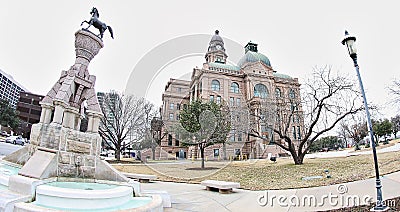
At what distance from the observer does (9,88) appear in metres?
71.0

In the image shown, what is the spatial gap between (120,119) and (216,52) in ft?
122

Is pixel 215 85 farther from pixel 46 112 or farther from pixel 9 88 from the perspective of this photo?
pixel 9 88

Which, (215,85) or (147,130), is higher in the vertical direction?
(215,85)

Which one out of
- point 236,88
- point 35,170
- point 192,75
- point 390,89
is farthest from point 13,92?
point 390,89

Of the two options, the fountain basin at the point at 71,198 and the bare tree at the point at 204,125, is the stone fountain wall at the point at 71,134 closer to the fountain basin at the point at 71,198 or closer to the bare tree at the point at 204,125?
the fountain basin at the point at 71,198

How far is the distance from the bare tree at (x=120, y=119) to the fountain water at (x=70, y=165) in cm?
2001

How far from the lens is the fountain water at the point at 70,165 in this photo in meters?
4.54

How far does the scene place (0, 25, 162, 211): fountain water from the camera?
4539 mm

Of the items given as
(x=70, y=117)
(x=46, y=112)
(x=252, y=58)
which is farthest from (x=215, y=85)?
(x=46, y=112)

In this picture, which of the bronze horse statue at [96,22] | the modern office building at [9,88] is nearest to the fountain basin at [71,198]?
Answer: the bronze horse statue at [96,22]

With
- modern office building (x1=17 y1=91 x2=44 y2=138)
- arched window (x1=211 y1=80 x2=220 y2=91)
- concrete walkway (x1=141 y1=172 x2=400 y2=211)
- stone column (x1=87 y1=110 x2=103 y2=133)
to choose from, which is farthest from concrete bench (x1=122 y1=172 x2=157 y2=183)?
modern office building (x1=17 y1=91 x2=44 y2=138)

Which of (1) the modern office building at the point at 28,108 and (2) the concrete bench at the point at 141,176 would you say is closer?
(2) the concrete bench at the point at 141,176

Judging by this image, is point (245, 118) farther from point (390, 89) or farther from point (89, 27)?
point (89, 27)

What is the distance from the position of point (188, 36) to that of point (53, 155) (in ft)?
37.4
